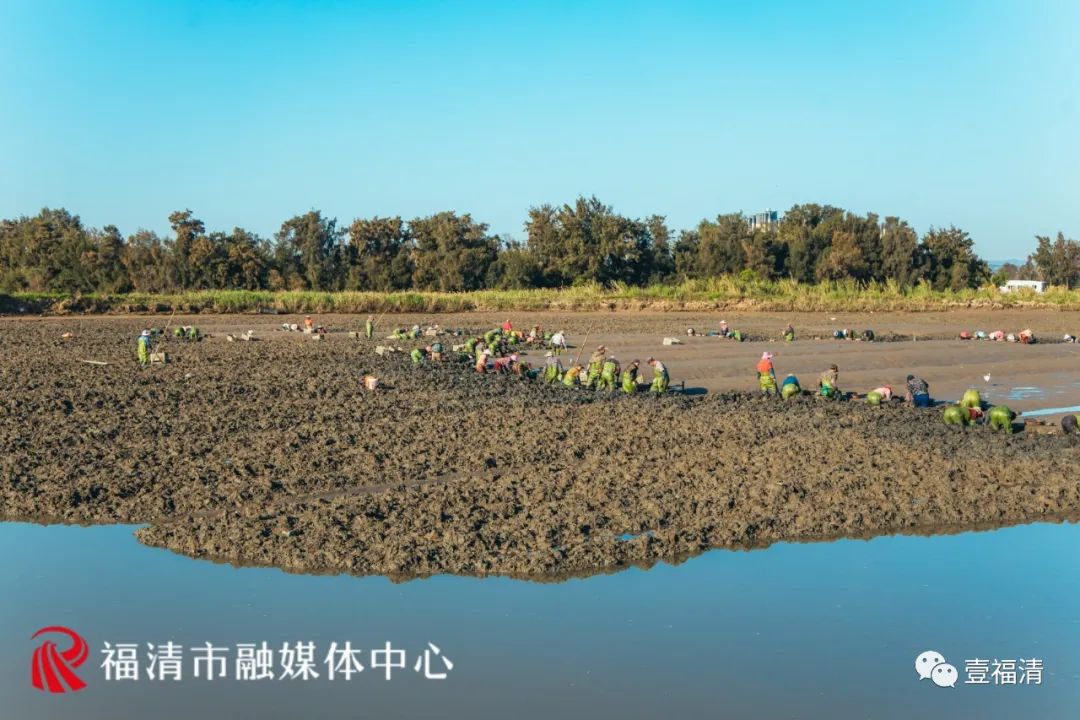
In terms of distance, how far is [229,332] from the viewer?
35.7m

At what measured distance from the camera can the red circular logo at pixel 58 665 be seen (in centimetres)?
798

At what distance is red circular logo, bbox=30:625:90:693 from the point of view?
798 cm

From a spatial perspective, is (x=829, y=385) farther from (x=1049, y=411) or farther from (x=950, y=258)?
(x=950, y=258)

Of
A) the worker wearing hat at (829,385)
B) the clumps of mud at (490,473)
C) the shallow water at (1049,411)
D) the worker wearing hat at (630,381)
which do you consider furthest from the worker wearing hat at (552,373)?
the shallow water at (1049,411)

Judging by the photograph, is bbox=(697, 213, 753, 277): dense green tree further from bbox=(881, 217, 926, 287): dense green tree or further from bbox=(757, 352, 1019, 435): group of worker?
bbox=(757, 352, 1019, 435): group of worker

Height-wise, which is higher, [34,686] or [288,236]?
[288,236]

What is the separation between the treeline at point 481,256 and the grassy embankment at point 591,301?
320 inches

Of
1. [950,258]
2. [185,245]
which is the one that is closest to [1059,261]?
[950,258]

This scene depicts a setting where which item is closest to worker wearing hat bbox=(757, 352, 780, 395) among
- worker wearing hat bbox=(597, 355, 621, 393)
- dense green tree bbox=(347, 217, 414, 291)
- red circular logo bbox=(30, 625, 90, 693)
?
worker wearing hat bbox=(597, 355, 621, 393)

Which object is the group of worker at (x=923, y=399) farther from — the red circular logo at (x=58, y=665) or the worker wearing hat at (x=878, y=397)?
the red circular logo at (x=58, y=665)

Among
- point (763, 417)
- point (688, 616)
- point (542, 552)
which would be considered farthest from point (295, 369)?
point (688, 616)

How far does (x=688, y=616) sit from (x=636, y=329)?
28.1m

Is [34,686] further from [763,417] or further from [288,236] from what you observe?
[288,236]

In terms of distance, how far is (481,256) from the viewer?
64.2 m
